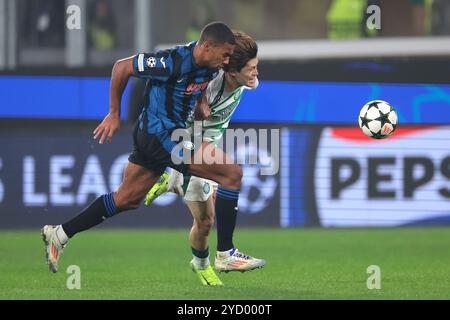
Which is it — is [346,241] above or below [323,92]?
below

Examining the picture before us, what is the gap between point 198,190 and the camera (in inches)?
336

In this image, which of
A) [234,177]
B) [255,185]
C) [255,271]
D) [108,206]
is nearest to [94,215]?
[108,206]

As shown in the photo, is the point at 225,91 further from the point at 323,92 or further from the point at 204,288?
the point at 323,92

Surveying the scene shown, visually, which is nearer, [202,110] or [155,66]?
[155,66]

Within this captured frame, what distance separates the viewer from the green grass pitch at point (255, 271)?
25.9ft

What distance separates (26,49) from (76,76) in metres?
3.06

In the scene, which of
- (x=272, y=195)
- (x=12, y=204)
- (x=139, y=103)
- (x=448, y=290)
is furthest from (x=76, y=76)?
(x=448, y=290)

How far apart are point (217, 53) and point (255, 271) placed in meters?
2.29

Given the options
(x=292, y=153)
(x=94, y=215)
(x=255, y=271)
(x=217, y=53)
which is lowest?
(x=255, y=271)

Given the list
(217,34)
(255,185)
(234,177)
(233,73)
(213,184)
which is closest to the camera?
(217,34)

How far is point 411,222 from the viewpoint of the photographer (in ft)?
43.0

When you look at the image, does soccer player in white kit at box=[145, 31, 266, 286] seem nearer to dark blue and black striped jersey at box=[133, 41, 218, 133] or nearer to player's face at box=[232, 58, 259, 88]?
player's face at box=[232, 58, 259, 88]

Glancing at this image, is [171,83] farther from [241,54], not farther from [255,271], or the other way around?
[255,271]

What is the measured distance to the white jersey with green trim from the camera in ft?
27.9
